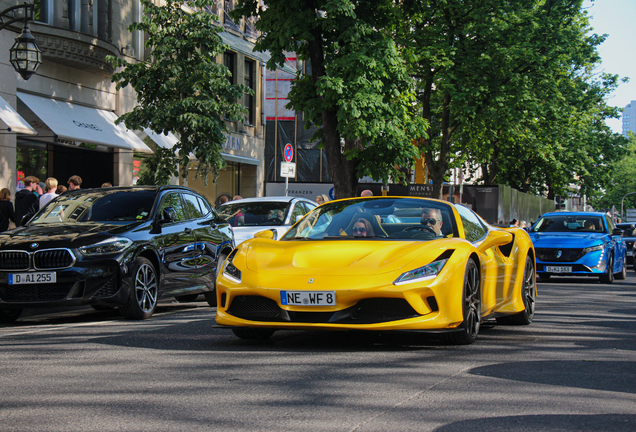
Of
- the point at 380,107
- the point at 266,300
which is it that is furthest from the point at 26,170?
the point at 266,300

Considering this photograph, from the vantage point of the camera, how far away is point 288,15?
20.8 m

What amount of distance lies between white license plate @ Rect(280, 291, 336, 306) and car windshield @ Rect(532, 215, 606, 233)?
13.5m

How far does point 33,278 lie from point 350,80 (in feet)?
40.2

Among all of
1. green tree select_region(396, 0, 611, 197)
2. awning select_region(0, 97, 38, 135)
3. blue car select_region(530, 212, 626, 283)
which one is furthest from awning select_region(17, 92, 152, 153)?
blue car select_region(530, 212, 626, 283)

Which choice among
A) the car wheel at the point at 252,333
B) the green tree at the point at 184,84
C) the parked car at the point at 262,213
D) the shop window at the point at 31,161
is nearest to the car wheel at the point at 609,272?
the parked car at the point at 262,213

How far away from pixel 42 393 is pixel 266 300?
2.15 metres

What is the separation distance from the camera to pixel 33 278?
29.4 feet

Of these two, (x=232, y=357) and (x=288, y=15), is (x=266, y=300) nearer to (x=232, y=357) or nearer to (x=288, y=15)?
(x=232, y=357)

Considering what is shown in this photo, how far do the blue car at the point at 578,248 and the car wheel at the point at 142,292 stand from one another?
416 inches

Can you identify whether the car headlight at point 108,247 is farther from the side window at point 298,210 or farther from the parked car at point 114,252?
the side window at point 298,210

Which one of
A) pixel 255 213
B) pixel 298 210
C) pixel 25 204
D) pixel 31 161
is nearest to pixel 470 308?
pixel 298 210

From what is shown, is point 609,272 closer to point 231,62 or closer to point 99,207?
point 99,207

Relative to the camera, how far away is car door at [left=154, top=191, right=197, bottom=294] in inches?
404

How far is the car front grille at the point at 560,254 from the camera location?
18.0m
